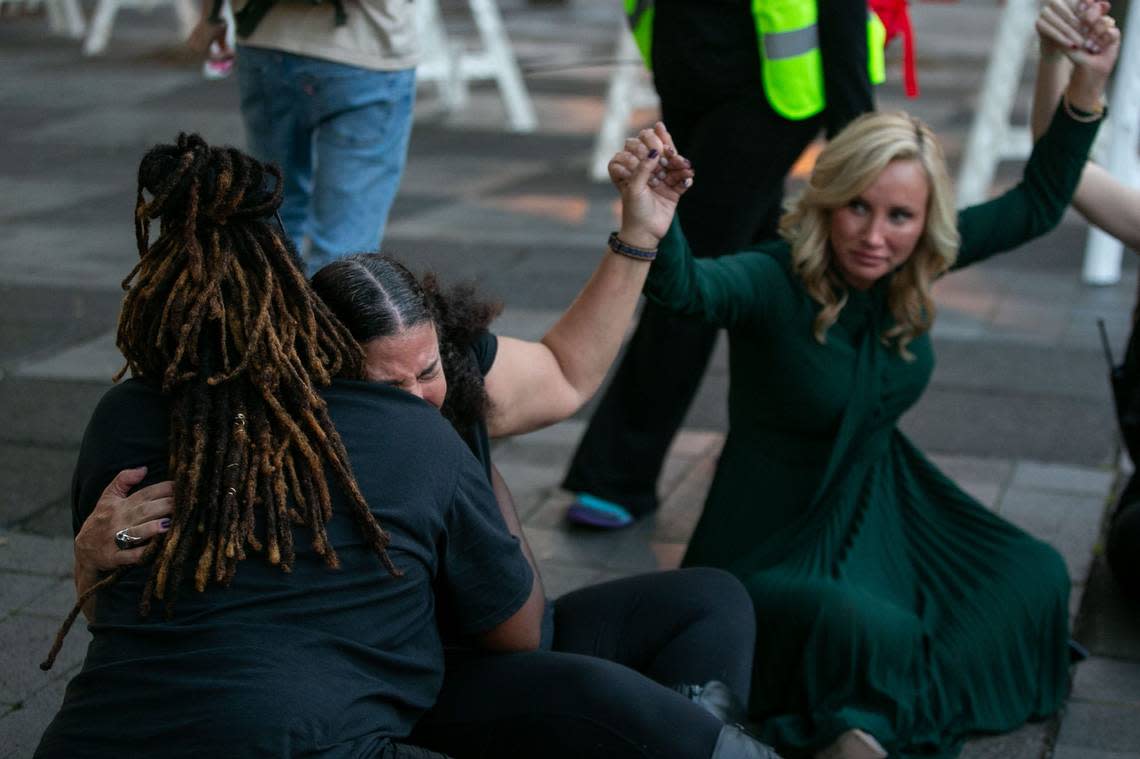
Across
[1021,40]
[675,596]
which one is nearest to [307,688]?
[675,596]

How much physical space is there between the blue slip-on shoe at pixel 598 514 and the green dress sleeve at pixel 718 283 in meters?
0.98

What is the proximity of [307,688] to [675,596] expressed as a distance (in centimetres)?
88

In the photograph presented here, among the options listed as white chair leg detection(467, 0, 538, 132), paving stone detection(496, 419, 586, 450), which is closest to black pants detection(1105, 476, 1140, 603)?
paving stone detection(496, 419, 586, 450)

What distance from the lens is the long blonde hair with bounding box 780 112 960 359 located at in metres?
3.14

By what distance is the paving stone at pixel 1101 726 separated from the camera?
3.03m

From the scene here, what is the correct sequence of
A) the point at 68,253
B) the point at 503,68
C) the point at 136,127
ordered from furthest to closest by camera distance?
the point at 503,68 < the point at 136,127 < the point at 68,253

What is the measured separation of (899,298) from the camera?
10.6ft

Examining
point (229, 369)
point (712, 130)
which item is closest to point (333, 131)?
point (712, 130)

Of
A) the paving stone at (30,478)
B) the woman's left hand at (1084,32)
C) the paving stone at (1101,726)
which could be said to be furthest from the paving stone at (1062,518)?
the paving stone at (30,478)

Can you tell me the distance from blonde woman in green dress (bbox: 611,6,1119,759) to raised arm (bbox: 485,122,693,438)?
0.65 ft

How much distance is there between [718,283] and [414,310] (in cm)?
88

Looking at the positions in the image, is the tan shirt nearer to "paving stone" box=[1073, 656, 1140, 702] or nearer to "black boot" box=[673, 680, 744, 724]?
"black boot" box=[673, 680, 744, 724]

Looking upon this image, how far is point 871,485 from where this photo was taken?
3.26 meters

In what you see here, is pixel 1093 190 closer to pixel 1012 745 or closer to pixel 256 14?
pixel 1012 745
